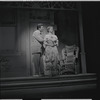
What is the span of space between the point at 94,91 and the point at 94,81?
0.94ft

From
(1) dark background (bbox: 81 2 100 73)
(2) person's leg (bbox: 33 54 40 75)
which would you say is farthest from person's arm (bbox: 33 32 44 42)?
(1) dark background (bbox: 81 2 100 73)

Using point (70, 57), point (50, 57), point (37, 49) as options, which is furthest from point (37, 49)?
point (70, 57)

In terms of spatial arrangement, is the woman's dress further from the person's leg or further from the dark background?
the dark background

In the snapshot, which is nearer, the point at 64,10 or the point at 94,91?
the point at 94,91

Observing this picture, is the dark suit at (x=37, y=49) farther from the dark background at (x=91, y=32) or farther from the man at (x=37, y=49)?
the dark background at (x=91, y=32)

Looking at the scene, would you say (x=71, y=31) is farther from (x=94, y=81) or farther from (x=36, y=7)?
(x=94, y=81)

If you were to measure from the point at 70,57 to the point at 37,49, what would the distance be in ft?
3.66

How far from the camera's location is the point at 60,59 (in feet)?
19.3

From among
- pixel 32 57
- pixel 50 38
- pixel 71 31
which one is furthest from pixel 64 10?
pixel 32 57

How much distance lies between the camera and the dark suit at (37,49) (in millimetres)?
5363

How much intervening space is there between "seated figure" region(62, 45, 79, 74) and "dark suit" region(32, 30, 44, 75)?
0.83 m

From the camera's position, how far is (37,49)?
537cm

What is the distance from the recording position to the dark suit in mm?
5363

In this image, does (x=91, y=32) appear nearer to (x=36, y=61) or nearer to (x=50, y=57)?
(x=50, y=57)
